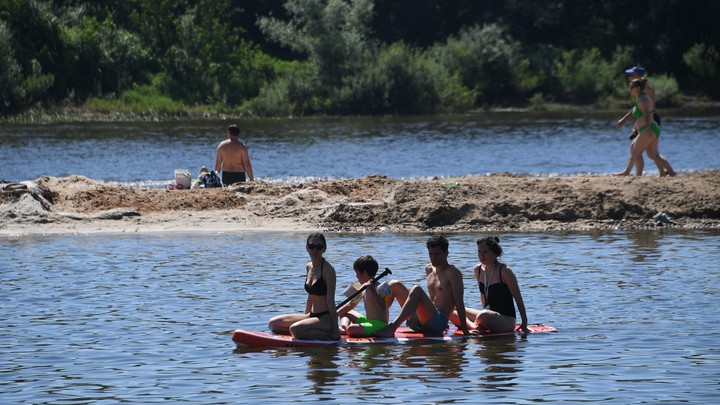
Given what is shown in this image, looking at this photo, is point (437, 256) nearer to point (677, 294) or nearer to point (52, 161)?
point (677, 294)

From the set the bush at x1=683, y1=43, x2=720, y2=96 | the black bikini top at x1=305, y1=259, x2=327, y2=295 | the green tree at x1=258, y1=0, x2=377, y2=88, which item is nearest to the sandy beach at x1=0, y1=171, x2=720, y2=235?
the black bikini top at x1=305, y1=259, x2=327, y2=295

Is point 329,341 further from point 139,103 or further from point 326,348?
point 139,103

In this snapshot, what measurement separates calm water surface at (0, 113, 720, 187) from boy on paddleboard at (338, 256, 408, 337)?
15194 millimetres

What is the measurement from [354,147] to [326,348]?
25.6m

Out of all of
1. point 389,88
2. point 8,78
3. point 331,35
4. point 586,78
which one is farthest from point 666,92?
point 8,78

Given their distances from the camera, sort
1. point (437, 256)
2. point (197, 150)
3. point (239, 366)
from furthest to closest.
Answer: point (197, 150)
point (437, 256)
point (239, 366)

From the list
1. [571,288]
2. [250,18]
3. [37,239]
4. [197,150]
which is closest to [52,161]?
[197,150]

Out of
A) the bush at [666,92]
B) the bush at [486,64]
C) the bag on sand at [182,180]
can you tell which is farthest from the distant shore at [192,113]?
the bag on sand at [182,180]

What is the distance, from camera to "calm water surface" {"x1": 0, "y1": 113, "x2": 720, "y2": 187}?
31.2 m

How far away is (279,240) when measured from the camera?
64.8 ft

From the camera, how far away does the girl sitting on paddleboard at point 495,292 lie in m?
12.7

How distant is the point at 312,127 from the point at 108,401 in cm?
3675

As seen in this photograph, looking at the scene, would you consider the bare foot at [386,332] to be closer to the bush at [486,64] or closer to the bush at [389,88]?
the bush at [389,88]

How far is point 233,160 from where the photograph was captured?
22.9 m
